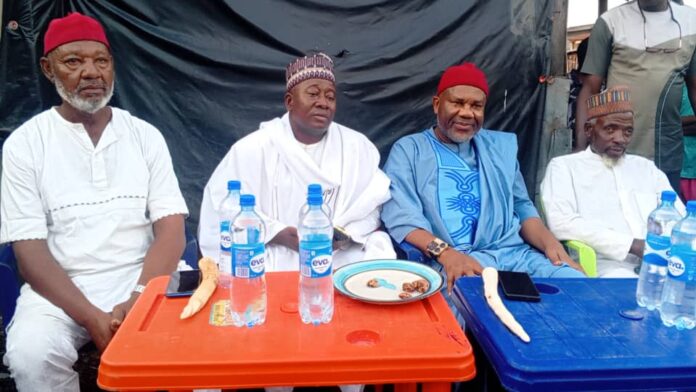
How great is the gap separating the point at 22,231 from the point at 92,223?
0.91 ft

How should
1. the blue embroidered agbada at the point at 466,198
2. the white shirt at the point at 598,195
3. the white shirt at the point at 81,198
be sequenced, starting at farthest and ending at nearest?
the white shirt at the point at 598,195, the blue embroidered agbada at the point at 466,198, the white shirt at the point at 81,198

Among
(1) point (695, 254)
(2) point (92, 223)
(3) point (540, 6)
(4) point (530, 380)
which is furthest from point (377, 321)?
(3) point (540, 6)

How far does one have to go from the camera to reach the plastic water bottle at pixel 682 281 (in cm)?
155

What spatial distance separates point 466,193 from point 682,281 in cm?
142

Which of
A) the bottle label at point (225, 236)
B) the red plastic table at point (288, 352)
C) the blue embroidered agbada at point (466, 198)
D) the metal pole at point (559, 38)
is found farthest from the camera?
the metal pole at point (559, 38)

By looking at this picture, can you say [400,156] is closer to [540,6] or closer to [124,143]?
[124,143]

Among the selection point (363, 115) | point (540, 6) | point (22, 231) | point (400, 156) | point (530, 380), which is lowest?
point (530, 380)

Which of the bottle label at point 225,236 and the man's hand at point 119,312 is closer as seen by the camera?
the bottle label at point 225,236

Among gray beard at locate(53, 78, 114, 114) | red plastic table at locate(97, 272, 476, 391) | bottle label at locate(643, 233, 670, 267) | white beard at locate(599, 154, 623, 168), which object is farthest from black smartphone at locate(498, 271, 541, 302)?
gray beard at locate(53, 78, 114, 114)

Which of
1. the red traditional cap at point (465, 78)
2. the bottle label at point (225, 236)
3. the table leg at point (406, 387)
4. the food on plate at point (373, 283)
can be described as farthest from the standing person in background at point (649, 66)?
the bottle label at point (225, 236)

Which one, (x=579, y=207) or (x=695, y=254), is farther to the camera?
(x=579, y=207)

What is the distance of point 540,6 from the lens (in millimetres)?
3771

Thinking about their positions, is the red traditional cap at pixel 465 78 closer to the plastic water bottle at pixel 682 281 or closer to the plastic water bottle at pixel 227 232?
the plastic water bottle at pixel 682 281

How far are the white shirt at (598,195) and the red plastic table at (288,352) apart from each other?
1.67 metres
